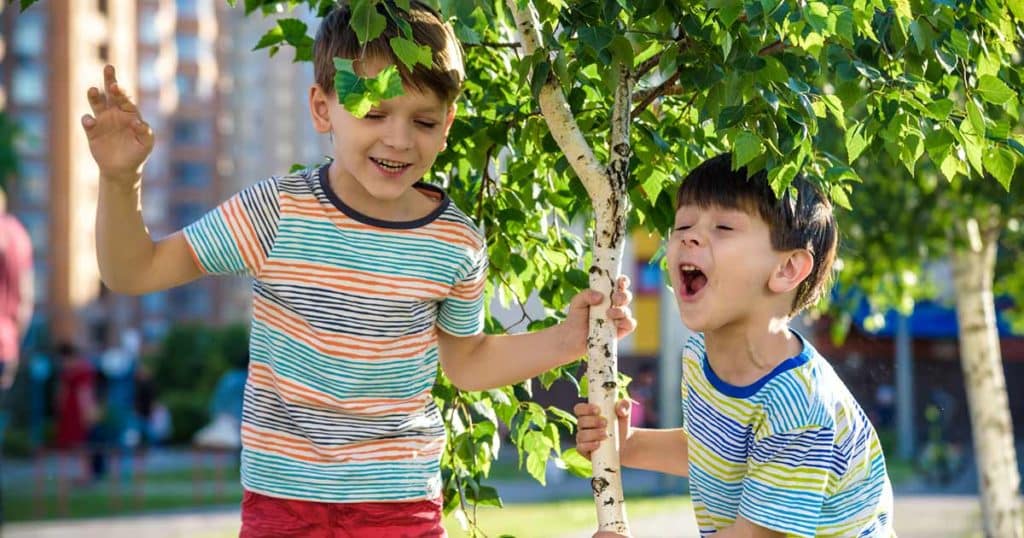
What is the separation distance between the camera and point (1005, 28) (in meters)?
3.00

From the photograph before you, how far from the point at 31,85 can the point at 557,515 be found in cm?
4918

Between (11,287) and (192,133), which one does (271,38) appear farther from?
(192,133)

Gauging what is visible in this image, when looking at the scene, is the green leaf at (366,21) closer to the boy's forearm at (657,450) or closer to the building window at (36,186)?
the boy's forearm at (657,450)

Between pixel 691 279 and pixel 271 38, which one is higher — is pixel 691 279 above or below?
below

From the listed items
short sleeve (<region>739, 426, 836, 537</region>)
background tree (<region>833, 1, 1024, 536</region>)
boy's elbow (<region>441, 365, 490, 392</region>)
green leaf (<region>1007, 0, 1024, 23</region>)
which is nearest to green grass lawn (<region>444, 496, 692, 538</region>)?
background tree (<region>833, 1, 1024, 536</region>)

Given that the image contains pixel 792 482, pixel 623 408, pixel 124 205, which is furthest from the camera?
pixel 623 408

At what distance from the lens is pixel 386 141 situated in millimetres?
3031

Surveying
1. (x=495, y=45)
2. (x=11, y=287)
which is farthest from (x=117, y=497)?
(x=495, y=45)

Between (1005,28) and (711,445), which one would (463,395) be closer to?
(711,445)

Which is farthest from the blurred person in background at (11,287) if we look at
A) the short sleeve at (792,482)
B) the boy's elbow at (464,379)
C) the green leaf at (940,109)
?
the green leaf at (940,109)

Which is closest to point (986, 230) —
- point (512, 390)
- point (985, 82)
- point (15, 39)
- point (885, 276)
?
point (885, 276)

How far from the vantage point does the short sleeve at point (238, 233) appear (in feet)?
10.1

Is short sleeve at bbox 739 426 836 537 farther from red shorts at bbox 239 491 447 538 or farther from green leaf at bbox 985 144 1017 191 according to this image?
red shorts at bbox 239 491 447 538

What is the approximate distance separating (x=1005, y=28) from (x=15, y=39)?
5808cm
